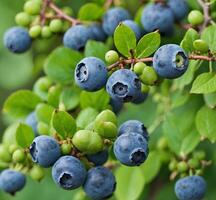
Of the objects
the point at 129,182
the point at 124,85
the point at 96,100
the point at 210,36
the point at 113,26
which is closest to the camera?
the point at 124,85

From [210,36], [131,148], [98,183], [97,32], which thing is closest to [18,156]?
[98,183]

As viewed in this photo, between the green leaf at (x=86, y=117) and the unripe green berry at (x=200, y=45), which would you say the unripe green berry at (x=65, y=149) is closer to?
the green leaf at (x=86, y=117)

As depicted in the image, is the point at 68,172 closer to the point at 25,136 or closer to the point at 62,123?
the point at 62,123

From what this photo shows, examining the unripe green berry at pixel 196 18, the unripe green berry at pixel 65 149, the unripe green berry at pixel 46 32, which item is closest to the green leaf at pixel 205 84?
the unripe green berry at pixel 196 18

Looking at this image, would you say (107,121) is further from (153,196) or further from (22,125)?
(153,196)

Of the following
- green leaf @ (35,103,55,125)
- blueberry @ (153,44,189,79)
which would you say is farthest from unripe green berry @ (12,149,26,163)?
blueberry @ (153,44,189,79)

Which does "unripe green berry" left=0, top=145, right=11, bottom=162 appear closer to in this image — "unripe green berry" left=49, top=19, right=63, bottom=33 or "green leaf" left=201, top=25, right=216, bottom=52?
"unripe green berry" left=49, top=19, right=63, bottom=33
